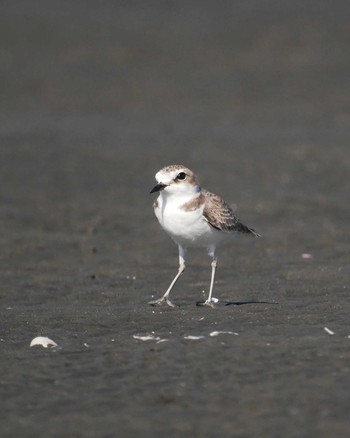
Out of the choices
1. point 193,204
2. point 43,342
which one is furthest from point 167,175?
point 43,342

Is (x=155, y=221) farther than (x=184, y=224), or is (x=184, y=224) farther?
(x=155, y=221)

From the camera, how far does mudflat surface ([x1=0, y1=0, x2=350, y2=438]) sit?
22.1ft

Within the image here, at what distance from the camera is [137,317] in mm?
9023

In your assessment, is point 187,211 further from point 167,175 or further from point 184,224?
point 167,175

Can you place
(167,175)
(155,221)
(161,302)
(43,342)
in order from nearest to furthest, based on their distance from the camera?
1. (43,342)
2. (167,175)
3. (161,302)
4. (155,221)

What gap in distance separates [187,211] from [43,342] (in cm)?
184

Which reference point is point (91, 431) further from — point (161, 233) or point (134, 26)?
point (134, 26)

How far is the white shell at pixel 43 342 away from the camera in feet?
26.7

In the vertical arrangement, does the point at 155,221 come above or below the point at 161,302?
above

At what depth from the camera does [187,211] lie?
9172 mm

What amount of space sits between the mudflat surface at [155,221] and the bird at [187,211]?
2.16ft

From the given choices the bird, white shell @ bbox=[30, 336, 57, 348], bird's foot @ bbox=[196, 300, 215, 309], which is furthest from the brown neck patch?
white shell @ bbox=[30, 336, 57, 348]

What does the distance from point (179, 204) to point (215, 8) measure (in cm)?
1469

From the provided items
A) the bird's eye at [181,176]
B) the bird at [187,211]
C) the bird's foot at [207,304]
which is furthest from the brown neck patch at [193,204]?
the bird's foot at [207,304]
